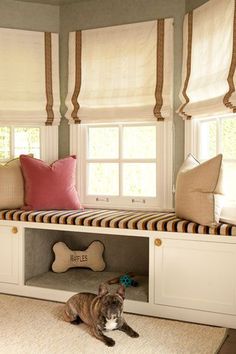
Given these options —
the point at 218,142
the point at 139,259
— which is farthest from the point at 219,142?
the point at 139,259

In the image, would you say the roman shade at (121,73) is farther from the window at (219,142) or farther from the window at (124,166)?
the window at (219,142)

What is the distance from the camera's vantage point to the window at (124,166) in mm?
3938

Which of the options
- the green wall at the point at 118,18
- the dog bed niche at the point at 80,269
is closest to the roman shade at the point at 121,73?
the green wall at the point at 118,18

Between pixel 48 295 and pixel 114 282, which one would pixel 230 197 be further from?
pixel 48 295

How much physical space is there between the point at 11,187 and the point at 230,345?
2.23 meters

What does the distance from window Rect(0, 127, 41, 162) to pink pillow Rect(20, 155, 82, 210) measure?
0.36m

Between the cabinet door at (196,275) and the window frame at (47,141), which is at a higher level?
the window frame at (47,141)

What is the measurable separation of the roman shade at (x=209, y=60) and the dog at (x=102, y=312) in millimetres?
1591

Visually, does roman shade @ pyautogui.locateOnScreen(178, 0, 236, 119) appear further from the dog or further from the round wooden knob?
the dog

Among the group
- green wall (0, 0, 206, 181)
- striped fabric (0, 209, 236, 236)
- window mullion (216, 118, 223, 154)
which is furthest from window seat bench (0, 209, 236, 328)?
green wall (0, 0, 206, 181)

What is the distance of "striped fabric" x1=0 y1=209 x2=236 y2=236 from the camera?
3062 millimetres

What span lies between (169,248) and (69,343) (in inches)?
37.3

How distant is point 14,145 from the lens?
433cm

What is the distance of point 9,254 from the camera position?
12.3 feet
